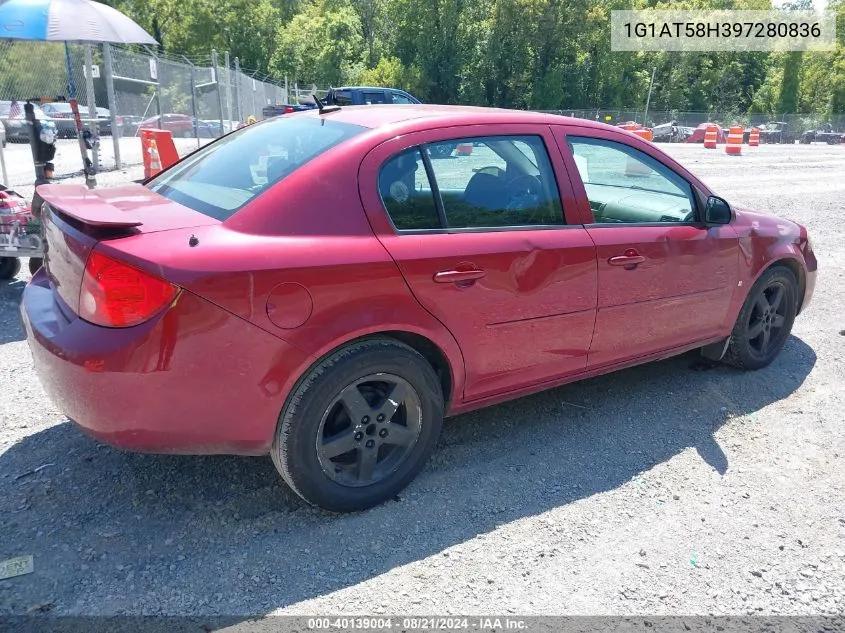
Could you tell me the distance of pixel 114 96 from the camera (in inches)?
587

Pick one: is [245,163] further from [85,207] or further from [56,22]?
[56,22]

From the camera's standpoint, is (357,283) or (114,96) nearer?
(357,283)

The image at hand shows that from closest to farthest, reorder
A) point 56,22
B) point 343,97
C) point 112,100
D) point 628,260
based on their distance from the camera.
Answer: point 628,260, point 56,22, point 112,100, point 343,97

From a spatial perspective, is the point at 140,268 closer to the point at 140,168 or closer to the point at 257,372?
the point at 257,372

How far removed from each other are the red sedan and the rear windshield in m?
0.02

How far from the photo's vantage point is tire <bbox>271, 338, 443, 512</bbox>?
8.88 feet

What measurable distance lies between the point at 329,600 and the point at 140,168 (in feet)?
46.9

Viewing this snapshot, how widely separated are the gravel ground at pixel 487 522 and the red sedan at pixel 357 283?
0.34 m

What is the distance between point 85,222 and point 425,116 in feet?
5.19

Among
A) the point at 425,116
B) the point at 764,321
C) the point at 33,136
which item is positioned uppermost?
the point at 425,116

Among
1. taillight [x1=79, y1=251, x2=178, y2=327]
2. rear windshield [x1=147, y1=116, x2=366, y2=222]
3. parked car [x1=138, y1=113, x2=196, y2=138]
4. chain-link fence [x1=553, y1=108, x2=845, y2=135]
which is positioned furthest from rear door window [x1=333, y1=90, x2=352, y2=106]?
→ chain-link fence [x1=553, y1=108, x2=845, y2=135]

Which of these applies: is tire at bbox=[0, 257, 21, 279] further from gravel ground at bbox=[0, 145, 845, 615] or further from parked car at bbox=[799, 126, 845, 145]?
parked car at bbox=[799, 126, 845, 145]

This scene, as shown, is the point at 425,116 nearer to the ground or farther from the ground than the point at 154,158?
farther from the ground

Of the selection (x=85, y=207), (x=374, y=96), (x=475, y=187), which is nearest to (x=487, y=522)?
(x=475, y=187)
